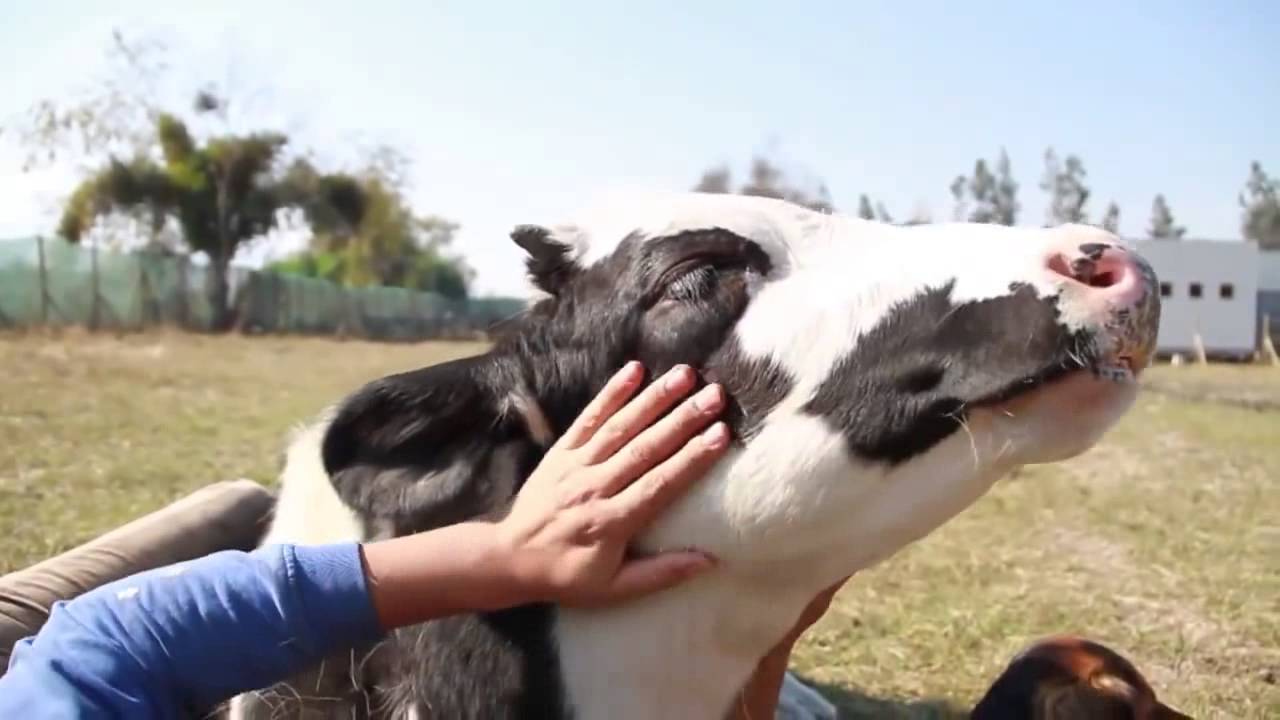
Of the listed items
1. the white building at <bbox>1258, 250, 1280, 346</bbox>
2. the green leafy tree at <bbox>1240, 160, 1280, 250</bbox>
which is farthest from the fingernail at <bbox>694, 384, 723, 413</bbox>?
the green leafy tree at <bbox>1240, 160, 1280, 250</bbox>

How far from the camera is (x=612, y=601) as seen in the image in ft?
6.52

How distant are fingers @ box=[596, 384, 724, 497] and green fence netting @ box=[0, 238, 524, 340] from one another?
55.1ft

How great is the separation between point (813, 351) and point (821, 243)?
25 cm

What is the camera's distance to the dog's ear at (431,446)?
205cm

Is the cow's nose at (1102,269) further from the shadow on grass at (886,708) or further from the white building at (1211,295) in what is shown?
the white building at (1211,295)

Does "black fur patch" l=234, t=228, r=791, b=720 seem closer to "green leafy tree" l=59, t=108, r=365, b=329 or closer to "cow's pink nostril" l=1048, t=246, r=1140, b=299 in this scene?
"cow's pink nostril" l=1048, t=246, r=1140, b=299

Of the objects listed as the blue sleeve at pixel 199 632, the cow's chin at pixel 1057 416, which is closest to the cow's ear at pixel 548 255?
the blue sleeve at pixel 199 632

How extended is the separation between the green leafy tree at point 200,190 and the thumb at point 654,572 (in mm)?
34089

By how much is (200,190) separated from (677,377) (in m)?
37.8

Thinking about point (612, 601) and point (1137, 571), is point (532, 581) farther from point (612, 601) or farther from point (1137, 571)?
point (1137, 571)

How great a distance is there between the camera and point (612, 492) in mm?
1850

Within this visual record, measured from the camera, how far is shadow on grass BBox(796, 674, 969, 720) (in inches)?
166

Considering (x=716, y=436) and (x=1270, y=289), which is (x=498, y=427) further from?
(x=1270, y=289)

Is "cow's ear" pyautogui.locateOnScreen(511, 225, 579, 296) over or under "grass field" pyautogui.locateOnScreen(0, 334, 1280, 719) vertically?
over
